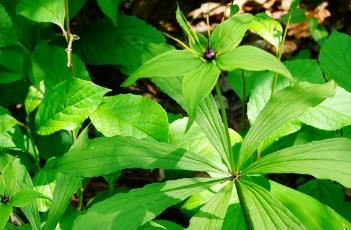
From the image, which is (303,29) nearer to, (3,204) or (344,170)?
(344,170)

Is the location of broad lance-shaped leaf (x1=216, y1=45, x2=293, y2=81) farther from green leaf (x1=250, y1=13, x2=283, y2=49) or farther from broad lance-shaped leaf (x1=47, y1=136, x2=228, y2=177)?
green leaf (x1=250, y1=13, x2=283, y2=49)

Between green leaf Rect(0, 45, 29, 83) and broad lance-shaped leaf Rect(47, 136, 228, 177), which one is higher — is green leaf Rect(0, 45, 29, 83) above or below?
above

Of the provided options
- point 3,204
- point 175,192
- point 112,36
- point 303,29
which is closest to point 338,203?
point 175,192

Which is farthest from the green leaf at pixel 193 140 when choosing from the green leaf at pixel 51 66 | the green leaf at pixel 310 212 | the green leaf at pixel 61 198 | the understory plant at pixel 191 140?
the green leaf at pixel 51 66

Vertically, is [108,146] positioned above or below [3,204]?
above

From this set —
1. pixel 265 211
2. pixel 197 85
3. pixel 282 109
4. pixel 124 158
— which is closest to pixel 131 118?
pixel 124 158

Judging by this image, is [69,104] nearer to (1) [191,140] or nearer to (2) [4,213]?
(1) [191,140]

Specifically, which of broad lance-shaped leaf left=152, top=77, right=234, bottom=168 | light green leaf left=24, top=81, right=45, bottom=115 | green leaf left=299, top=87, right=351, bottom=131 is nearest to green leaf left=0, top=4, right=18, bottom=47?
light green leaf left=24, top=81, right=45, bottom=115
